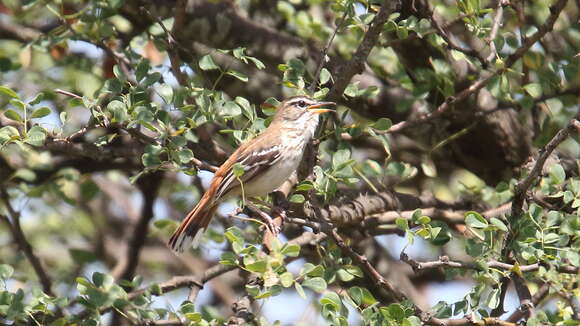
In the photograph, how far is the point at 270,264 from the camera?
3445 millimetres

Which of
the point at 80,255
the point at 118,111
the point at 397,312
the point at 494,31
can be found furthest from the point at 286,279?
the point at 80,255

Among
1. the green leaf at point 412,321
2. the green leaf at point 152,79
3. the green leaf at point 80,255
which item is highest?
the green leaf at point 152,79

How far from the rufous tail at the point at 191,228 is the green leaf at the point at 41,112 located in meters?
1.21

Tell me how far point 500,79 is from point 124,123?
2.13m

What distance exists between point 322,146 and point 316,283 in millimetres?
1601

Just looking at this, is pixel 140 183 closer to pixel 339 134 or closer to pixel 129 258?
pixel 129 258

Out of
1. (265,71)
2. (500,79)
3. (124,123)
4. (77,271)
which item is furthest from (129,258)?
(500,79)

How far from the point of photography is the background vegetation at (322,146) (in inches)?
157

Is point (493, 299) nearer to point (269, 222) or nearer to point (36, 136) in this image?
point (269, 222)

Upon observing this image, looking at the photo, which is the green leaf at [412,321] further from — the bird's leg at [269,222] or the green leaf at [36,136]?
the green leaf at [36,136]

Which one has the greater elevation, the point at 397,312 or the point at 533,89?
the point at 533,89

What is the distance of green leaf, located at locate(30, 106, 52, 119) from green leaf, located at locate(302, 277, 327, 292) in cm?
152

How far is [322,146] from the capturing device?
16.8 feet

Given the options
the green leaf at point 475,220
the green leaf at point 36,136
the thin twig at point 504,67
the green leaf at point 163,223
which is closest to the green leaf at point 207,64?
the green leaf at point 36,136
